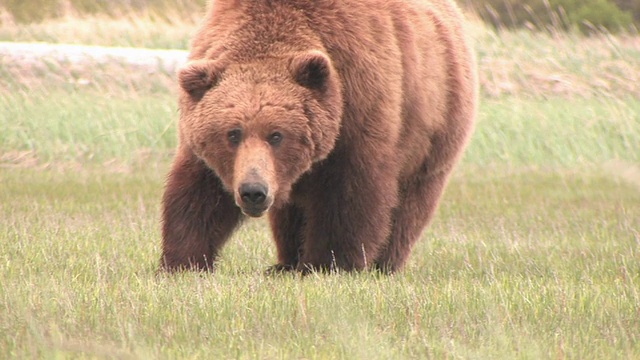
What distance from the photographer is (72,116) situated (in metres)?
13.4

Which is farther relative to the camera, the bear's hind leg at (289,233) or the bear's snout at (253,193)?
the bear's hind leg at (289,233)

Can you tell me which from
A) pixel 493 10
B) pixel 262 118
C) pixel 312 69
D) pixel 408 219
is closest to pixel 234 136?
pixel 262 118

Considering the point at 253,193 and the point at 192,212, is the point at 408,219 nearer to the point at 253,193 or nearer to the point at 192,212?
the point at 192,212

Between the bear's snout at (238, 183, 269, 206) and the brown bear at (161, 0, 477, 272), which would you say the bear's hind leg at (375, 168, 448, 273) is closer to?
the brown bear at (161, 0, 477, 272)

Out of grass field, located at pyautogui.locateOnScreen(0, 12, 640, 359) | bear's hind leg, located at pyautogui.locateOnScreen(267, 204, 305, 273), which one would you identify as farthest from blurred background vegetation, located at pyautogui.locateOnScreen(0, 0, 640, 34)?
bear's hind leg, located at pyautogui.locateOnScreen(267, 204, 305, 273)

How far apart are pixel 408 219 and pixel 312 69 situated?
6.16 feet

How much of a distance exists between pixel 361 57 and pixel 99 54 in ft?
35.0

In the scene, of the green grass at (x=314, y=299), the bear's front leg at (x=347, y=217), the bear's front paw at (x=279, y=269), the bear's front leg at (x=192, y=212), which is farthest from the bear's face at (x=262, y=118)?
the bear's front paw at (x=279, y=269)

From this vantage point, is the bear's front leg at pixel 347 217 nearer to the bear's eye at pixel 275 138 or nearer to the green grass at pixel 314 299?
the green grass at pixel 314 299

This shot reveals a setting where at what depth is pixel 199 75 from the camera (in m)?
5.86

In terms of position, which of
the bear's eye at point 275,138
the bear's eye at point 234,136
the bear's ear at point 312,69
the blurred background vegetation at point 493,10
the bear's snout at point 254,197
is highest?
the bear's ear at point 312,69

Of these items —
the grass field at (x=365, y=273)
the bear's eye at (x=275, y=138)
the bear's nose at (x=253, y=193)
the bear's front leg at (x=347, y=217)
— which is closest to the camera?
the grass field at (x=365, y=273)

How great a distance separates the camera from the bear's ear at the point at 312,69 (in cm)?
576

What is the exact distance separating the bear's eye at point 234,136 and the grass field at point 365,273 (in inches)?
27.7
